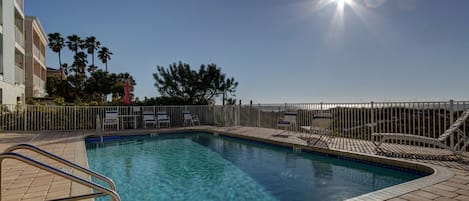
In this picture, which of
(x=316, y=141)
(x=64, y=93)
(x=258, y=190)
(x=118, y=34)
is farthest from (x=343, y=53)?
(x=64, y=93)

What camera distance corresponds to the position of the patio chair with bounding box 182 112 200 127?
1365cm

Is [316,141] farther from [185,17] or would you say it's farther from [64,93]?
[64,93]

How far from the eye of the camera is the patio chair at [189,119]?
44.8ft

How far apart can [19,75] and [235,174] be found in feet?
48.5

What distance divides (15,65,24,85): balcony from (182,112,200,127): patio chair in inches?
344

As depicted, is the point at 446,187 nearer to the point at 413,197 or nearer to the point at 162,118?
the point at 413,197

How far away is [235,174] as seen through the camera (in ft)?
17.3

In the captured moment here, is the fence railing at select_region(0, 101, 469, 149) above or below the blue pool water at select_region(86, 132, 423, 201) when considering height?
above

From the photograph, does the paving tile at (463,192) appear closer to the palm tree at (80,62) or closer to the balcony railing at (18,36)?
Result: the balcony railing at (18,36)

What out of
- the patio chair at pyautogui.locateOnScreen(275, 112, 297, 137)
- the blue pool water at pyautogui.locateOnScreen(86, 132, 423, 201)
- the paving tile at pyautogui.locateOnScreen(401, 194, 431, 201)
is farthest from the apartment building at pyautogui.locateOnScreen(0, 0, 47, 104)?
the paving tile at pyautogui.locateOnScreen(401, 194, 431, 201)

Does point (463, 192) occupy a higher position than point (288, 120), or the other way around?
point (288, 120)

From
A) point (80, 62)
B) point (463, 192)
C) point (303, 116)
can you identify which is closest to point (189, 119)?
point (303, 116)

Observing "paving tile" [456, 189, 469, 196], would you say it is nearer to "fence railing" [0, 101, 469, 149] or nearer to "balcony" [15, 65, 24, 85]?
"fence railing" [0, 101, 469, 149]

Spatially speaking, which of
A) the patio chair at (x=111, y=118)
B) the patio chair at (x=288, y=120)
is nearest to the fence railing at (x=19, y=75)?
the patio chair at (x=111, y=118)
